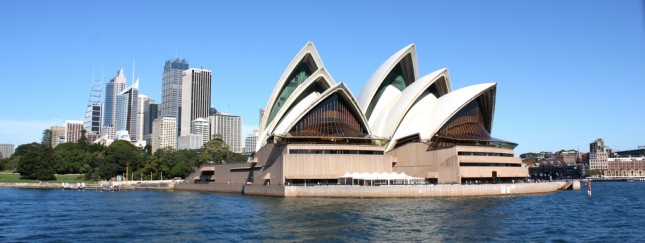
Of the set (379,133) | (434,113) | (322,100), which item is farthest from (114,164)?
(434,113)

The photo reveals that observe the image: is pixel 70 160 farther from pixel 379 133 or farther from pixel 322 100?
pixel 379 133

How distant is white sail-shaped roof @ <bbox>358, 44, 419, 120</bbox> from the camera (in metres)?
80.0

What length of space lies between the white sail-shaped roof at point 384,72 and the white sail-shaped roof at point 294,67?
7.57 m

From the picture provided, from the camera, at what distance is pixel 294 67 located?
267ft

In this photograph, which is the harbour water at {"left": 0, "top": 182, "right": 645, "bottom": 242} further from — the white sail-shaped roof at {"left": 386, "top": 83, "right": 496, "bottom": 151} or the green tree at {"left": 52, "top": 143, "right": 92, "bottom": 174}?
the green tree at {"left": 52, "top": 143, "right": 92, "bottom": 174}

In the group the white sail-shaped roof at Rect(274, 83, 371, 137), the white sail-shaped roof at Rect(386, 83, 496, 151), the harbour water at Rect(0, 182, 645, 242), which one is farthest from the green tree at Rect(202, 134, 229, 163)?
the harbour water at Rect(0, 182, 645, 242)

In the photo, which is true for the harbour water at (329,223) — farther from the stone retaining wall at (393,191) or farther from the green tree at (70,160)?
the green tree at (70,160)

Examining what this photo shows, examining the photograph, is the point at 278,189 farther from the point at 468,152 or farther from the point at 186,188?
the point at 186,188

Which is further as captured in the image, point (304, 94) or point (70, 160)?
point (70, 160)

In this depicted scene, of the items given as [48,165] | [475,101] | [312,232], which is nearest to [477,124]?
[475,101]

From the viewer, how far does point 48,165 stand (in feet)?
372

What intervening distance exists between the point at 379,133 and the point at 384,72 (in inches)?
360

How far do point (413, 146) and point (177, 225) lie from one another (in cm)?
4329

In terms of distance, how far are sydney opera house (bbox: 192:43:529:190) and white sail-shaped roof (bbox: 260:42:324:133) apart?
0.47 feet
